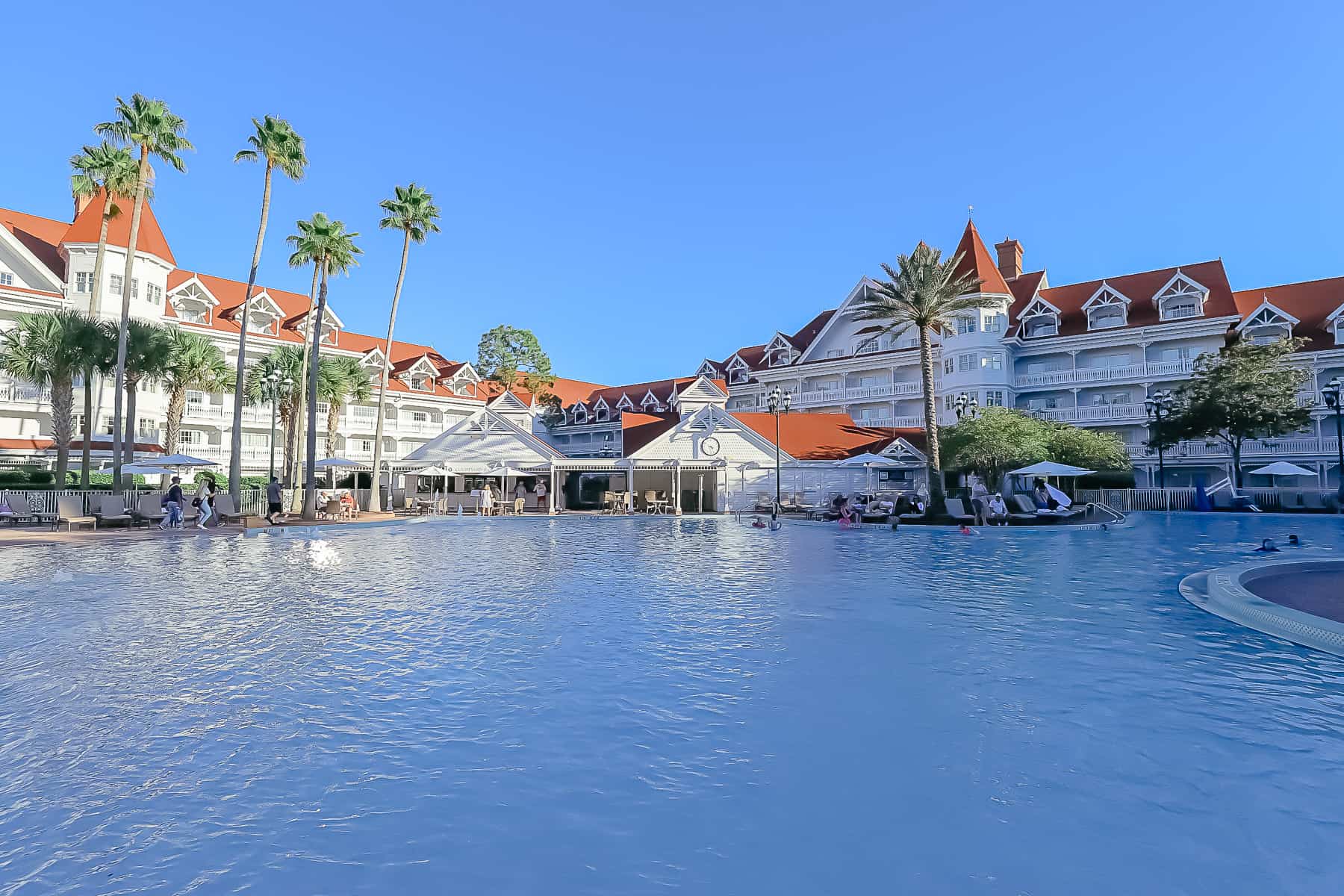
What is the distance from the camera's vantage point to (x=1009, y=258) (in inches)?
2237

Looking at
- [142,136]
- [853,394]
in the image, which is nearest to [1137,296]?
[853,394]

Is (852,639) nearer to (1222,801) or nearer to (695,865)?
(1222,801)

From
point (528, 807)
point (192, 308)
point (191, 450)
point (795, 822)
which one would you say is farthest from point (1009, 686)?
point (192, 308)

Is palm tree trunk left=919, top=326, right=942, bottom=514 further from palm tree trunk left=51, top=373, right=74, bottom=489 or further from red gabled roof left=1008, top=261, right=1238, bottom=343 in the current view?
palm tree trunk left=51, top=373, right=74, bottom=489

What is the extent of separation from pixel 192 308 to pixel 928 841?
56713mm

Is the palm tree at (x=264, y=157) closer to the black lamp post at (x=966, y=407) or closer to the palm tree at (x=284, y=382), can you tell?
the palm tree at (x=284, y=382)

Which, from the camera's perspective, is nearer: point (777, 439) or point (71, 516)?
point (71, 516)

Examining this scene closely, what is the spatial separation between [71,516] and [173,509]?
294 centimetres

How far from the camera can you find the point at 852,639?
8.52 metres

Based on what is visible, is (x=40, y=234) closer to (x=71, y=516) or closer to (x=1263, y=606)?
(x=71, y=516)

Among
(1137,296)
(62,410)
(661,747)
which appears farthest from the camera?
(1137,296)

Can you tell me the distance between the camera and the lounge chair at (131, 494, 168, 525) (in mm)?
25422

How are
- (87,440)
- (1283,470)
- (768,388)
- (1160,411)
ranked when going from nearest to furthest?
(87,440) < (1283,470) < (1160,411) < (768,388)

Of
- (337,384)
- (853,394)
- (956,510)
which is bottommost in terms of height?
(956,510)
